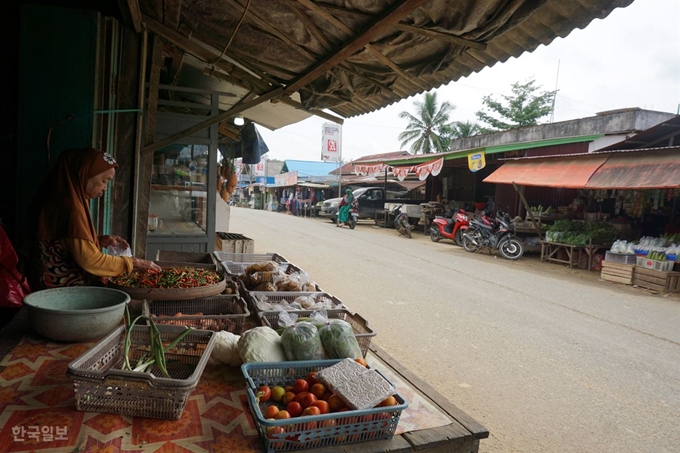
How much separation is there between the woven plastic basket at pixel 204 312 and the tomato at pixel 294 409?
0.88 meters

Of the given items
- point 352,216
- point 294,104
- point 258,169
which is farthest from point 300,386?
Answer: point 258,169

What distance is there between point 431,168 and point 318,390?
Result: 1446 centimetres

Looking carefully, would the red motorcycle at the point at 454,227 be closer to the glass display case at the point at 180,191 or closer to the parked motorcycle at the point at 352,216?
the parked motorcycle at the point at 352,216

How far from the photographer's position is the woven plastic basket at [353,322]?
2.39 meters

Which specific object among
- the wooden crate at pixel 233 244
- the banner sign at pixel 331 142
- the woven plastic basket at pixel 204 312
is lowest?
the wooden crate at pixel 233 244

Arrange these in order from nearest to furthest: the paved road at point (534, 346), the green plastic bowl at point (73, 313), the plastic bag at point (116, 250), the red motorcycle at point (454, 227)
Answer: the green plastic bowl at point (73, 313) < the plastic bag at point (116, 250) < the paved road at point (534, 346) < the red motorcycle at point (454, 227)

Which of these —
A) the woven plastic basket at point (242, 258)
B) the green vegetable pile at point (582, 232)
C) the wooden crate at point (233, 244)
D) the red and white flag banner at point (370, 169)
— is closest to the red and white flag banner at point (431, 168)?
the red and white flag banner at point (370, 169)

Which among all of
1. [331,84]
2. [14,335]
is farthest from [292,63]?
[14,335]

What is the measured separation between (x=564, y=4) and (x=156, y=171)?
5.04m

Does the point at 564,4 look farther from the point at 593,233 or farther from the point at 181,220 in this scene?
the point at 593,233

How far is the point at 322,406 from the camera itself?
1.62 m

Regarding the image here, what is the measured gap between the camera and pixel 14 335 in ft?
7.02

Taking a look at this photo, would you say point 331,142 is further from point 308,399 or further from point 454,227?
point 308,399

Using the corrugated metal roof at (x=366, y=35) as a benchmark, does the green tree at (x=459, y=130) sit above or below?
above
